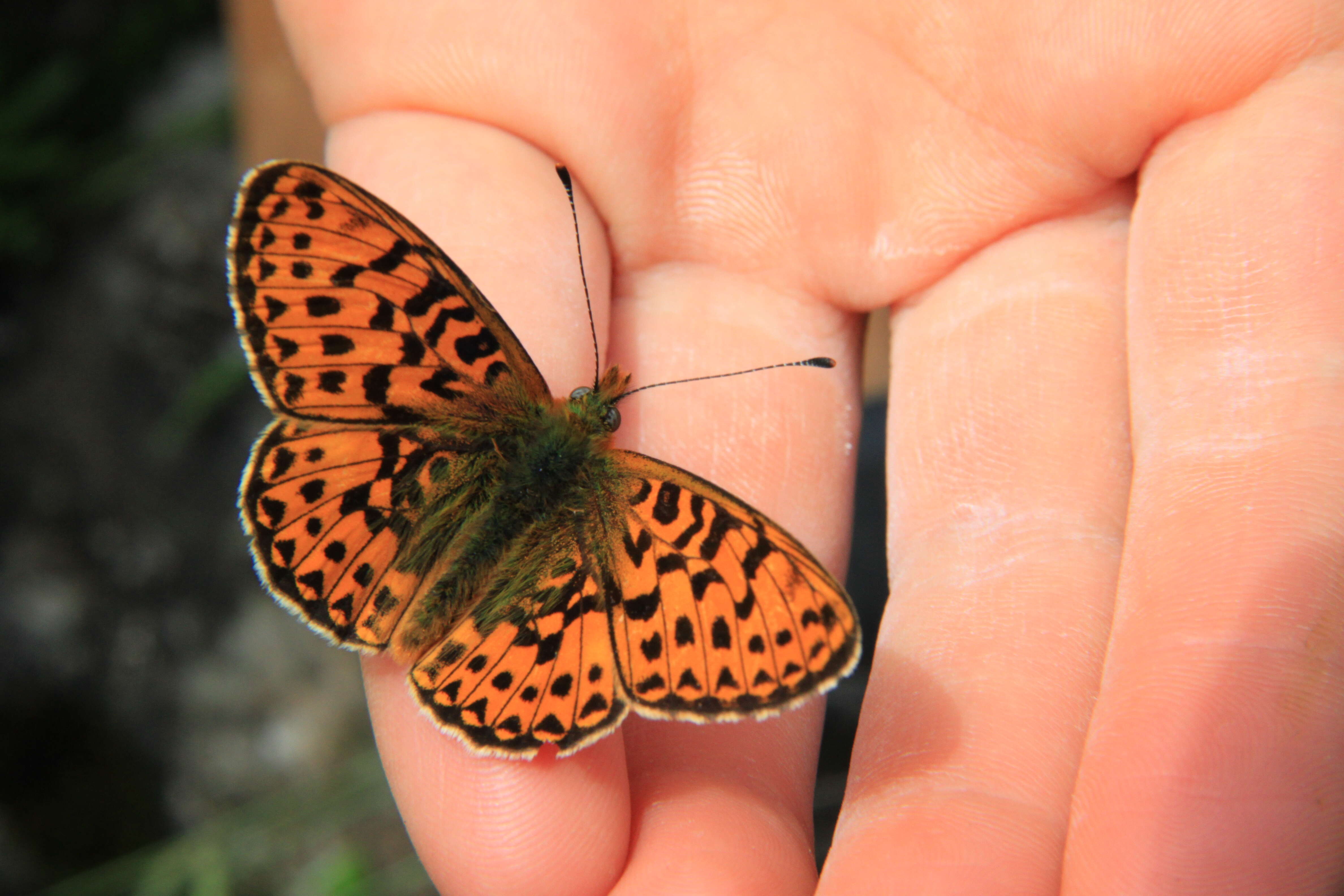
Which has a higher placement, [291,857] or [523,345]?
[523,345]

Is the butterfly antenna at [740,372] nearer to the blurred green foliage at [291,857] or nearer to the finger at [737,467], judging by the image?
the finger at [737,467]

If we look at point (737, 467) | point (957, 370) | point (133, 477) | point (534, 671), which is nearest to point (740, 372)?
point (737, 467)

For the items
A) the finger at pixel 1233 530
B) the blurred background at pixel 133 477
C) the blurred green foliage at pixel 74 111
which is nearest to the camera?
the finger at pixel 1233 530

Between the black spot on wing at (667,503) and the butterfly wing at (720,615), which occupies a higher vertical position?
the black spot on wing at (667,503)

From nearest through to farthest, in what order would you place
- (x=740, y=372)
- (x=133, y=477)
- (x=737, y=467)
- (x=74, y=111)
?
1. (x=740, y=372)
2. (x=737, y=467)
3. (x=133, y=477)
4. (x=74, y=111)

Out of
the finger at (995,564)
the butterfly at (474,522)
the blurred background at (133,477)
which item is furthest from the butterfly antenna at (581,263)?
the blurred background at (133,477)

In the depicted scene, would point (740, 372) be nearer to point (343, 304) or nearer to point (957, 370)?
point (957, 370)

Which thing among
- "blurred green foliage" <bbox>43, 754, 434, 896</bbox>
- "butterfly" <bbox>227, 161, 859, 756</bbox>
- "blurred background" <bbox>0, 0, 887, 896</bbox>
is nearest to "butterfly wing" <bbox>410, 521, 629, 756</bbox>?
"butterfly" <bbox>227, 161, 859, 756</bbox>

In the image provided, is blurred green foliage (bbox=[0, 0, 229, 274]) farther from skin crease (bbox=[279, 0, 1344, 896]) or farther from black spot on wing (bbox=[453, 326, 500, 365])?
black spot on wing (bbox=[453, 326, 500, 365])
